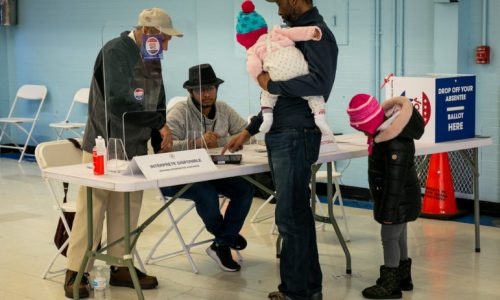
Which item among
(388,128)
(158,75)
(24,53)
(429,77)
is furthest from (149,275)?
(24,53)

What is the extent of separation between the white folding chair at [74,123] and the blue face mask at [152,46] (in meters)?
5.40

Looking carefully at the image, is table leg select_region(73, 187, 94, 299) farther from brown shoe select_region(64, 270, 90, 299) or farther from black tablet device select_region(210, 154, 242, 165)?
black tablet device select_region(210, 154, 242, 165)

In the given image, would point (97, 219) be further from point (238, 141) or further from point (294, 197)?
point (294, 197)

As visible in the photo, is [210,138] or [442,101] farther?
[442,101]

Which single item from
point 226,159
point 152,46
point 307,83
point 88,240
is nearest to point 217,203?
point 226,159

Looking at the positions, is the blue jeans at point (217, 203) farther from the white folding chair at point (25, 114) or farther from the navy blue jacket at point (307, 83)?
the white folding chair at point (25, 114)

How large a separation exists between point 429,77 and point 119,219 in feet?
7.25

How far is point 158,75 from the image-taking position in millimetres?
5082

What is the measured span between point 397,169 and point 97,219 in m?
1.71

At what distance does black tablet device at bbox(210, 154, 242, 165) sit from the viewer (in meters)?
5.02

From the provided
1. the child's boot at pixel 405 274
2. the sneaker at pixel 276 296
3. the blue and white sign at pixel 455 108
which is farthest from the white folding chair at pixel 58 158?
the blue and white sign at pixel 455 108

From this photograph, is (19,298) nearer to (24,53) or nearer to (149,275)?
(149,275)

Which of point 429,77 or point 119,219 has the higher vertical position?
point 429,77

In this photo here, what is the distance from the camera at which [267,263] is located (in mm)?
5980
